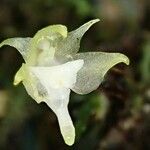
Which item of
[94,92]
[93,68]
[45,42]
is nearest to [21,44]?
[45,42]

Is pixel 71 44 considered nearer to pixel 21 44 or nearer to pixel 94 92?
pixel 21 44

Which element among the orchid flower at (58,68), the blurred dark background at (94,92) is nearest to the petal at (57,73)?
the orchid flower at (58,68)

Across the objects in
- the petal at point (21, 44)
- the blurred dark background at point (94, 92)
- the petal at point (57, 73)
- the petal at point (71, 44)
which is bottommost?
the blurred dark background at point (94, 92)

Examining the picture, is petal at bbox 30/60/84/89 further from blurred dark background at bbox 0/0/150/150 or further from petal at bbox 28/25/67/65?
blurred dark background at bbox 0/0/150/150

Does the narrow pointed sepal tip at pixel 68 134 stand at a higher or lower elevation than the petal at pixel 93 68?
lower

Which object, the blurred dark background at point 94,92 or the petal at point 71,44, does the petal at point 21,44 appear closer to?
the petal at point 71,44

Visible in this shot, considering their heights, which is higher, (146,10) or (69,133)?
A: (69,133)

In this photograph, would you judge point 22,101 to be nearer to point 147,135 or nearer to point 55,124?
point 55,124

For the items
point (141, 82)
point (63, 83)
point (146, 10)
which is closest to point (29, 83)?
point (63, 83)
